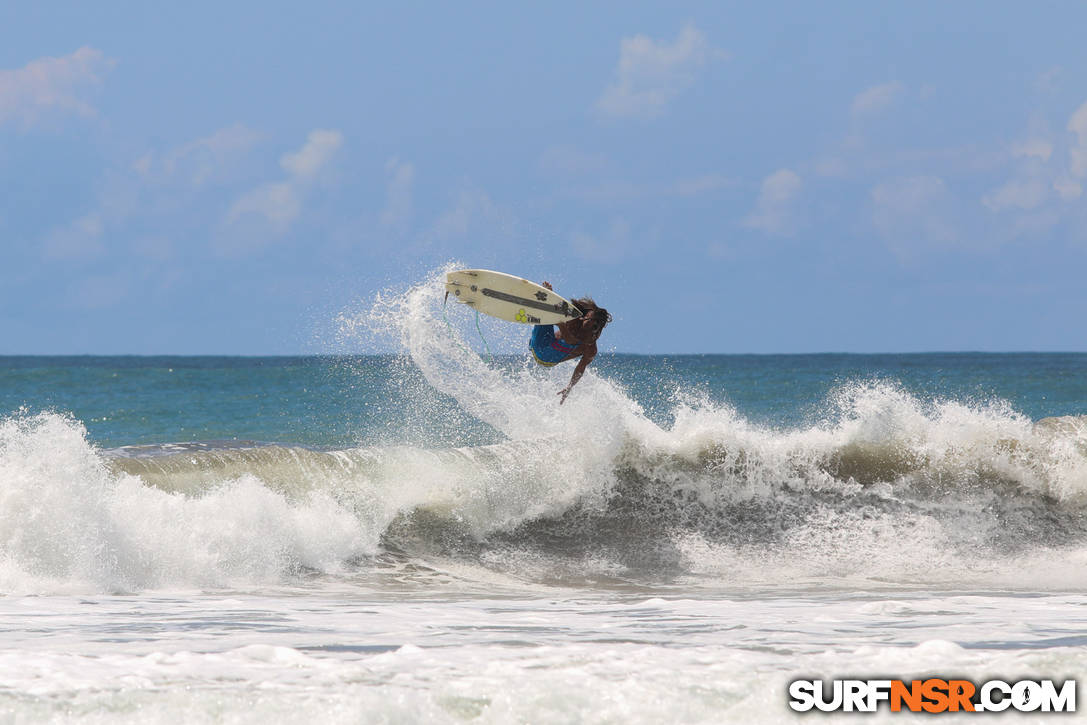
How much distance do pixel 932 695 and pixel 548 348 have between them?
5991 mm

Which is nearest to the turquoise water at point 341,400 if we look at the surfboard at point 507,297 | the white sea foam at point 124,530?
the surfboard at point 507,297

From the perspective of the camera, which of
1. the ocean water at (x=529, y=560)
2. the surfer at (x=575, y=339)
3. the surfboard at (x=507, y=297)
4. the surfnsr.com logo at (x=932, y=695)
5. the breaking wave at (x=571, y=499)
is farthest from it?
the surfboard at (x=507, y=297)

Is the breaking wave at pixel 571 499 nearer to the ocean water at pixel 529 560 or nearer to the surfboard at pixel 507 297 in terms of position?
the ocean water at pixel 529 560

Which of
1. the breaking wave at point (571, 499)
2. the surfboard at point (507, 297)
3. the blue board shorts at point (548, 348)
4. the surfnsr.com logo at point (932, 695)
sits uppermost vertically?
the surfboard at point (507, 297)

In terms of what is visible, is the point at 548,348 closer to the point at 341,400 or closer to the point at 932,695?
the point at 932,695

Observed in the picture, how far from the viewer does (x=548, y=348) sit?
33.8 feet

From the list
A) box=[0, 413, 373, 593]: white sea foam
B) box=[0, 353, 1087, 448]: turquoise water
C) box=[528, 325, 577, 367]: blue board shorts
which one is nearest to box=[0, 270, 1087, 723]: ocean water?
box=[0, 413, 373, 593]: white sea foam

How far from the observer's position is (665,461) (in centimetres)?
1191

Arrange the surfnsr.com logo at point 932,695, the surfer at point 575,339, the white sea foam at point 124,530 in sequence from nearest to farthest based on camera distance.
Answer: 1. the surfnsr.com logo at point 932,695
2. the white sea foam at point 124,530
3. the surfer at point 575,339

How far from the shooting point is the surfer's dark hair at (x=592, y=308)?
10.3m

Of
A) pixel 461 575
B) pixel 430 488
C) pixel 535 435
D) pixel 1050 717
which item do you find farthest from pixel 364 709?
pixel 535 435

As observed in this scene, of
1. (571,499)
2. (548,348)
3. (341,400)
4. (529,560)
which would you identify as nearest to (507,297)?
(548,348)

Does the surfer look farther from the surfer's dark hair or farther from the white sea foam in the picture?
the white sea foam

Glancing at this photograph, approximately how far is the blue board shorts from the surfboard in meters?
0.22
